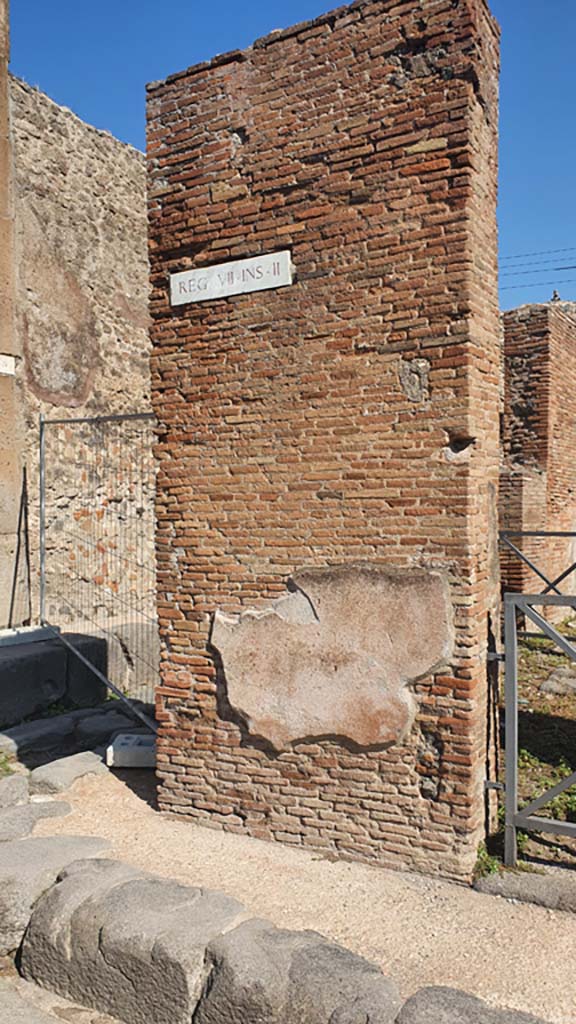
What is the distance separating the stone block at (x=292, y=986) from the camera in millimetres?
3152

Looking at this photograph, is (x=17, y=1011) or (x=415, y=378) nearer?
(x=17, y=1011)

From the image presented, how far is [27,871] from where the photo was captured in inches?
171

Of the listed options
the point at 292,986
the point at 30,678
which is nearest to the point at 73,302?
the point at 30,678

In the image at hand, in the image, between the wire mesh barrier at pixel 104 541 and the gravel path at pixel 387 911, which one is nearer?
the gravel path at pixel 387 911

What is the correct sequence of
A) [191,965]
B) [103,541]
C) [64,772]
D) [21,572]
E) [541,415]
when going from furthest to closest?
[541,415] → [103,541] → [21,572] → [64,772] → [191,965]

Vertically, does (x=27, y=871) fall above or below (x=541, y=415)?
below

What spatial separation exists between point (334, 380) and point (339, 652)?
1589mm

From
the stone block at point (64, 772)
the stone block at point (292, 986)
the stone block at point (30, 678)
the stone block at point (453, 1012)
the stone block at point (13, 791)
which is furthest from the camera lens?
the stone block at point (30, 678)

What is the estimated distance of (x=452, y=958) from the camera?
368 cm

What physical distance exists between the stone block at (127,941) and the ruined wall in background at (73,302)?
530 cm

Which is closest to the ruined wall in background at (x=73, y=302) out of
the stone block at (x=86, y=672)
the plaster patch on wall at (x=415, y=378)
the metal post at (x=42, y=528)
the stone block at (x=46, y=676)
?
the metal post at (x=42, y=528)

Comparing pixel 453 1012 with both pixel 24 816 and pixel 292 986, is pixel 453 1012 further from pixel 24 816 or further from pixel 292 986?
pixel 24 816

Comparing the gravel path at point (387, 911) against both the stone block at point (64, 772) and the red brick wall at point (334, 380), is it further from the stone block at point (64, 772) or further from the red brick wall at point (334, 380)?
the stone block at point (64, 772)

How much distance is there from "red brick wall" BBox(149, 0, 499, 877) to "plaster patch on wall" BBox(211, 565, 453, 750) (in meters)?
0.10
